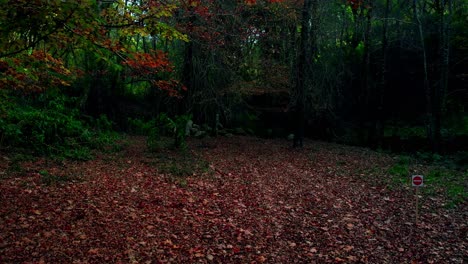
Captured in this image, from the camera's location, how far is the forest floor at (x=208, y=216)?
3.85 meters

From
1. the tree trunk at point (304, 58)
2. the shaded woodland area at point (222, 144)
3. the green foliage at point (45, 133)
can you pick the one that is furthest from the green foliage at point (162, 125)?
the tree trunk at point (304, 58)

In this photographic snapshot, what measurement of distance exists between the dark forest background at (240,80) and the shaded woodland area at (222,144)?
67 mm

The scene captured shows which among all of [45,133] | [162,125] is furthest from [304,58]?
[45,133]

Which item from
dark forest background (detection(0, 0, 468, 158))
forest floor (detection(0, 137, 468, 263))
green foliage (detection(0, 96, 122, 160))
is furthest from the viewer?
green foliage (detection(0, 96, 122, 160))

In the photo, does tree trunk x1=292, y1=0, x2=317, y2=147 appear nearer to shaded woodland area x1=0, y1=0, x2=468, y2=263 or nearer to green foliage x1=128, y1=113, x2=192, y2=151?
shaded woodland area x1=0, y1=0, x2=468, y2=263

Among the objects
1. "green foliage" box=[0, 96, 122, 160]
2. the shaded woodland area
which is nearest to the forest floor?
the shaded woodland area

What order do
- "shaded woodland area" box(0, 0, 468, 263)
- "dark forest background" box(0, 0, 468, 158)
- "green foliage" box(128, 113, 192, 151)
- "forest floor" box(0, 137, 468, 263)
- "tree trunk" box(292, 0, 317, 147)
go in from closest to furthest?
"forest floor" box(0, 137, 468, 263) < "shaded woodland area" box(0, 0, 468, 263) < "dark forest background" box(0, 0, 468, 158) < "green foliage" box(128, 113, 192, 151) < "tree trunk" box(292, 0, 317, 147)

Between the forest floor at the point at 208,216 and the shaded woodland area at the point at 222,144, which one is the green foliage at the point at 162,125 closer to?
the shaded woodland area at the point at 222,144

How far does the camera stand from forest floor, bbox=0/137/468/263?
3854mm

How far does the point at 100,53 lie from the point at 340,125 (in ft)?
43.8

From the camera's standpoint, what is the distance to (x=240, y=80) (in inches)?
440

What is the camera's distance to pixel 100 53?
3.79 metres

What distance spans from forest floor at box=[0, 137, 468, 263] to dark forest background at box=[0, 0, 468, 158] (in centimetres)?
161

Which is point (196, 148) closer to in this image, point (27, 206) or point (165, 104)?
point (165, 104)
